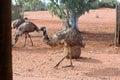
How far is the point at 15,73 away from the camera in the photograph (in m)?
8.13

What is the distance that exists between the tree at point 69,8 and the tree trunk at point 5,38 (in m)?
14.6

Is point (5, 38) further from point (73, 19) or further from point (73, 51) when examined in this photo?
point (73, 19)

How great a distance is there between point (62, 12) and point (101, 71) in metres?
8.21

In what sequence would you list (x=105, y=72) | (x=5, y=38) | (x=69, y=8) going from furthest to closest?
(x=69, y=8)
(x=105, y=72)
(x=5, y=38)

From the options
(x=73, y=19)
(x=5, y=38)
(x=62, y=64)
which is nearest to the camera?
(x=5, y=38)

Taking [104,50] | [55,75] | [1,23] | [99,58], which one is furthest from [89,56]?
[1,23]

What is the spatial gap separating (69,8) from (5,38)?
596 inches

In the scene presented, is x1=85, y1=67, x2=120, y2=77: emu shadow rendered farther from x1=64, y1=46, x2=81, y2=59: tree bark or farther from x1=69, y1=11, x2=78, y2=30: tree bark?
x1=69, y1=11, x2=78, y2=30: tree bark

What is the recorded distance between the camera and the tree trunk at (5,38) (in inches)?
34.2

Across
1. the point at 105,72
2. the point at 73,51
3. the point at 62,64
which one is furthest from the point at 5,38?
the point at 73,51

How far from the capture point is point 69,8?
15.9 metres

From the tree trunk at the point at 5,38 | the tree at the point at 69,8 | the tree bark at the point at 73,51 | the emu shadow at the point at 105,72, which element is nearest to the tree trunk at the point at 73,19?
the tree at the point at 69,8

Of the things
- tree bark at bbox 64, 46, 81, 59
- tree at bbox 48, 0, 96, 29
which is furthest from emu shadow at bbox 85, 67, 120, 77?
tree at bbox 48, 0, 96, 29

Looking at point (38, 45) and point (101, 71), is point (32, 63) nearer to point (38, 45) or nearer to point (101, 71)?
point (101, 71)
